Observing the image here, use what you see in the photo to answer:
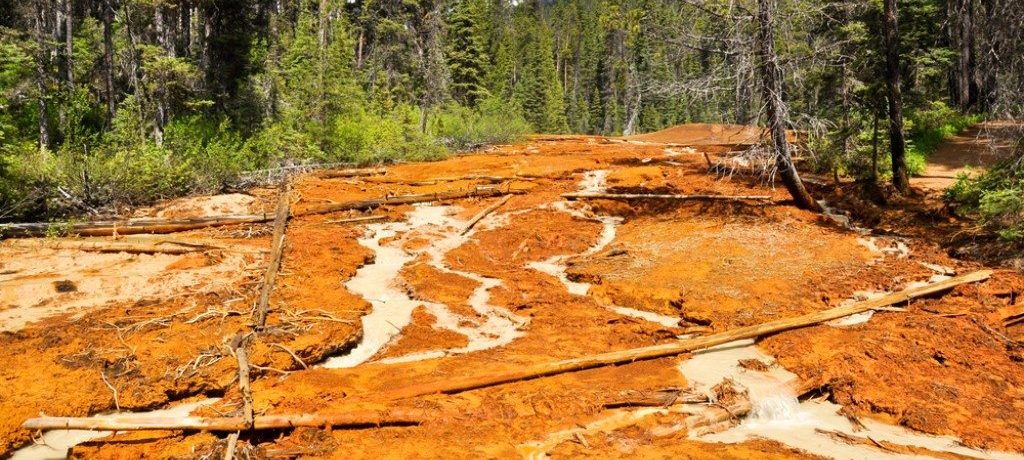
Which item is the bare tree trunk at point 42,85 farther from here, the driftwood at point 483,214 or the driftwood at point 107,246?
the driftwood at point 483,214

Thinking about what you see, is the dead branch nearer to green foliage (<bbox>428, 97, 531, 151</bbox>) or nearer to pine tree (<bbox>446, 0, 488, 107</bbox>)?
green foliage (<bbox>428, 97, 531, 151</bbox>)

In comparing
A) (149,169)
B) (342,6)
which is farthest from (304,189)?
(342,6)

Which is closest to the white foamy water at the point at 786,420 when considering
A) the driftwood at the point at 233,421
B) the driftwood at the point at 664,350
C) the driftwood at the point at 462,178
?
the driftwood at the point at 664,350

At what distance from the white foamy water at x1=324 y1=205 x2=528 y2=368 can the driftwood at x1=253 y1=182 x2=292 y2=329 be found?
1.23m

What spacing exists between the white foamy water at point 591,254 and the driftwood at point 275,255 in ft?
16.0

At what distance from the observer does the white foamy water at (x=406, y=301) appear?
830 cm

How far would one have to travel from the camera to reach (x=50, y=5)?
2197 cm

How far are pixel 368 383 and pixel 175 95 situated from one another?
16.3 meters

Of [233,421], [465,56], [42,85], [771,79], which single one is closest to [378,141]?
[42,85]

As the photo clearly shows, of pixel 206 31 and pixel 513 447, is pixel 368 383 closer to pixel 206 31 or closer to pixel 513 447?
pixel 513 447

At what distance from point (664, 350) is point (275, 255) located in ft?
23.1

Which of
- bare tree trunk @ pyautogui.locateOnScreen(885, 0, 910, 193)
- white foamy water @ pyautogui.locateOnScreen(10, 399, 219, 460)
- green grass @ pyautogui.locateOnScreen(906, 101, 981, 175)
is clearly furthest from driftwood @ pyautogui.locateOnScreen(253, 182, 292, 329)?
green grass @ pyautogui.locateOnScreen(906, 101, 981, 175)

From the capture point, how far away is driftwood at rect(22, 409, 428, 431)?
5.37 meters

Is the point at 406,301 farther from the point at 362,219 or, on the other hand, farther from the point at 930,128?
the point at 930,128
